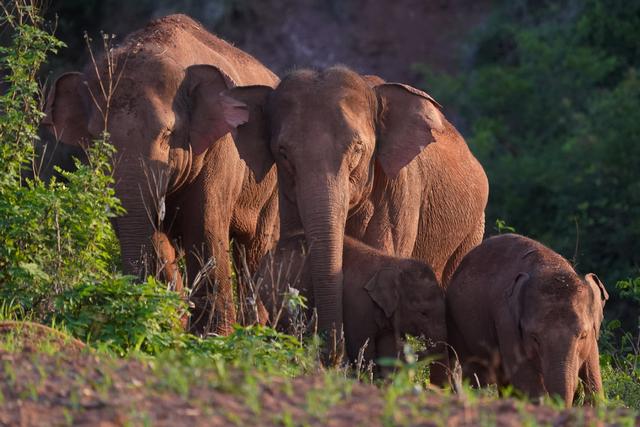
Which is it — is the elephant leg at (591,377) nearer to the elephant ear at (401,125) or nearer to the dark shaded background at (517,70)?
the elephant ear at (401,125)

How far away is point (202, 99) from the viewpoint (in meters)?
12.2

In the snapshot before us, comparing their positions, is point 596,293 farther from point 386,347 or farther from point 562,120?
point 562,120

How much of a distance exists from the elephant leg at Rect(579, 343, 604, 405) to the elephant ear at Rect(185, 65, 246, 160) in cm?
338

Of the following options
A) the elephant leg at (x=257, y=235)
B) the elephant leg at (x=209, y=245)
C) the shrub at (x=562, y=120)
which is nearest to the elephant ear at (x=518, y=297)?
the elephant leg at (x=209, y=245)

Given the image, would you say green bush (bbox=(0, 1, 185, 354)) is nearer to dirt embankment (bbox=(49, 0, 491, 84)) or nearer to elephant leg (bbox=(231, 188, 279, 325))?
elephant leg (bbox=(231, 188, 279, 325))

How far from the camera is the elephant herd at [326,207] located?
1046 cm

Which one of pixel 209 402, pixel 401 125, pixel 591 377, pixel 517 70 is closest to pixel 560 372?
pixel 591 377

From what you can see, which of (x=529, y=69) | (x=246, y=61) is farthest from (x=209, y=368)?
(x=529, y=69)

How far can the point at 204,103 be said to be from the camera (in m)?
12.2

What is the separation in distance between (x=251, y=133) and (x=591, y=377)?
10.0 feet

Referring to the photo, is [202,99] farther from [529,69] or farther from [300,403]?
[529,69]

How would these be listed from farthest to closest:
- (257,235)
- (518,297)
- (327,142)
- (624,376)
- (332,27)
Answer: (332,27), (257,235), (624,376), (327,142), (518,297)

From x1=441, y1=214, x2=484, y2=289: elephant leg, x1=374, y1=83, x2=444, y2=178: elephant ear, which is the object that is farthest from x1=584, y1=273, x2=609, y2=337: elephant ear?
x1=441, y1=214, x2=484, y2=289: elephant leg

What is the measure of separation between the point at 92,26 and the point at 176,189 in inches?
658
